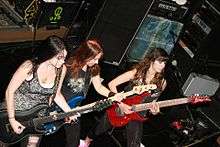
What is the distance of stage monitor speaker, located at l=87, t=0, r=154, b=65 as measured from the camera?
7055 millimetres

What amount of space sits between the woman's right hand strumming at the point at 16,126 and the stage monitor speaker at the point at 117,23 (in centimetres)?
325

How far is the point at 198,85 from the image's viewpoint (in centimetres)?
685

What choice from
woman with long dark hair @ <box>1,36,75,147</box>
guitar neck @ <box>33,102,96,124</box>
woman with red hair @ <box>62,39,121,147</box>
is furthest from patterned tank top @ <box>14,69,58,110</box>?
woman with red hair @ <box>62,39,121,147</box>

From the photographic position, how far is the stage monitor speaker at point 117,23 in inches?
278

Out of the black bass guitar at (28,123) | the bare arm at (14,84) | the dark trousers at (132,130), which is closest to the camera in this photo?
the bare arm at (14,84)

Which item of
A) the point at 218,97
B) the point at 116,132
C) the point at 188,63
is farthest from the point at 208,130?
the point at 116,132

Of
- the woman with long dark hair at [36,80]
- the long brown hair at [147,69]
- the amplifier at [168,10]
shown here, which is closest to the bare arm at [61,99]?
the woman with long dark hair at [36,80]

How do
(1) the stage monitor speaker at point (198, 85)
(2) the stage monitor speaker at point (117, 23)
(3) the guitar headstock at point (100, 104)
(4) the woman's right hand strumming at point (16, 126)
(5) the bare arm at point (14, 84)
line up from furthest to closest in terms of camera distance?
(2) the stage monitor speaker at point (117, 23), (1) the stage monitor speaker at point (198, 85), (3) the guitar headstock at point (100, 104), (4) the woman's right hand strumming at point (16, 126), (5) the bare arm at point (14, 84)

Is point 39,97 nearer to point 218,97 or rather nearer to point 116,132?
point 116,132

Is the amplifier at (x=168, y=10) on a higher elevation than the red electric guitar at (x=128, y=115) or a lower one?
higher

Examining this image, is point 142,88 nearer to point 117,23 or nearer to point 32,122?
point 32,122

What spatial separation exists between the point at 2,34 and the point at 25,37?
489mm

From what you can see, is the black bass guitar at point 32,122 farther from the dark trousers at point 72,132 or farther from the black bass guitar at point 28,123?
the dark trousers at point 72,132

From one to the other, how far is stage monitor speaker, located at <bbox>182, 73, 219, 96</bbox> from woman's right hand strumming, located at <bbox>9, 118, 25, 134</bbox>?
11.2ft
